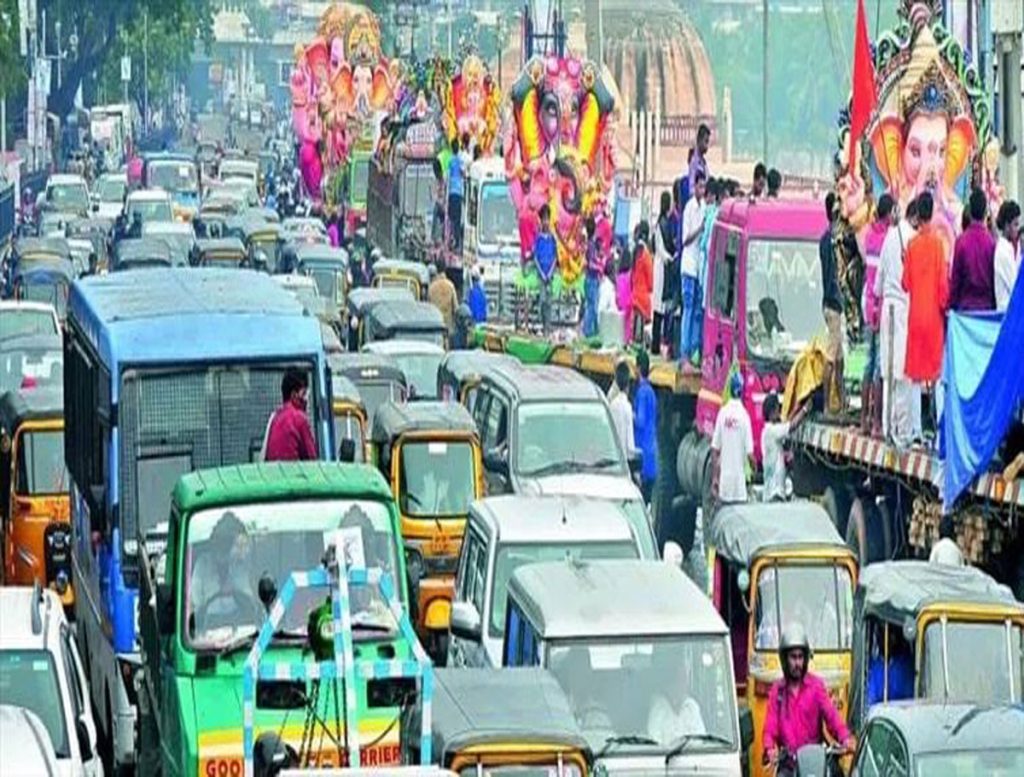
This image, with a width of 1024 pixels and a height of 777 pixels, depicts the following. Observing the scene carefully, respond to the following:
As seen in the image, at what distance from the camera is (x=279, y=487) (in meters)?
16.3

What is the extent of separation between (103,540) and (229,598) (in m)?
3.82

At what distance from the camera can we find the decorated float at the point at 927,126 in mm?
25516

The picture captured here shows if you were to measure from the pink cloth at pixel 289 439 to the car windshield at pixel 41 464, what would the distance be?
5166 mm

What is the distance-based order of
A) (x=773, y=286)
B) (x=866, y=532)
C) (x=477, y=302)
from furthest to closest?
1. (x=477, y=302)
2. (x=773, y=286)
3. (x=866, y=532)

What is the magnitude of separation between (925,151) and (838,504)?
8.82 feet

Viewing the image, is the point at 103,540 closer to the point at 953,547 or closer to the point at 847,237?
the point at 953,547

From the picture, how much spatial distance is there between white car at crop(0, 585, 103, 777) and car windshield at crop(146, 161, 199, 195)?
63.9 meters

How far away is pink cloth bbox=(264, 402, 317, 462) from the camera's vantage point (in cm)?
1909

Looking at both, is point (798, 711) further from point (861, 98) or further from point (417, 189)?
point (417, 189)

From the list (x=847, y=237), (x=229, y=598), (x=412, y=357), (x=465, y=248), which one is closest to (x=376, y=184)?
(x=465, y=248)

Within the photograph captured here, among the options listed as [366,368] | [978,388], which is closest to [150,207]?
[366,368]

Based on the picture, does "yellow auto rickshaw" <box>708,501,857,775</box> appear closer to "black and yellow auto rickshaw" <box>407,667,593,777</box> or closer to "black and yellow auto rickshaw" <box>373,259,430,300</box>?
"black and yellow auto rickshaw" <box>407,667,593,777</box>

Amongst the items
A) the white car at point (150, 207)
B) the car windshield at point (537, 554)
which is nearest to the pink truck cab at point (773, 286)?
the car windshield at point (537, 554)

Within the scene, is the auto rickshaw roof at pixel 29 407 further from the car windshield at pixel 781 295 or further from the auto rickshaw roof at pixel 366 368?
the car windshield at pixel 781 295
